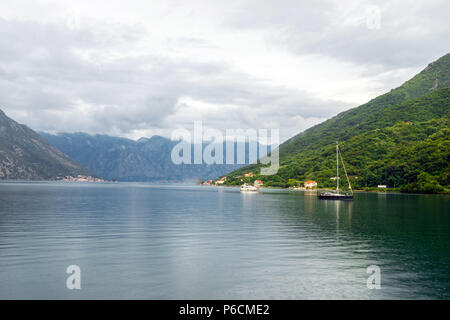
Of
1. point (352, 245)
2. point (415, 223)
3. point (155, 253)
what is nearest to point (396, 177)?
point (415, 223)

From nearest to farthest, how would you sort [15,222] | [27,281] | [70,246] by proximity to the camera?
[27,281], [70,246], [15,222]

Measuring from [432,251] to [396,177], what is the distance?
6764 inches

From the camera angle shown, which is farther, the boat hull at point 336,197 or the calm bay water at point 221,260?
the boat hull at point 336,197

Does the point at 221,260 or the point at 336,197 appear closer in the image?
the point at 221,260

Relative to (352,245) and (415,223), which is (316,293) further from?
(415,223)

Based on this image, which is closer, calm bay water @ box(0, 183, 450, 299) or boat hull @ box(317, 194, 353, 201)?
calm bay water @ box(0, 183, 450, 299)

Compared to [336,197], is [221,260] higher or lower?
higher

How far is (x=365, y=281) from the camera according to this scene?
24562mm
